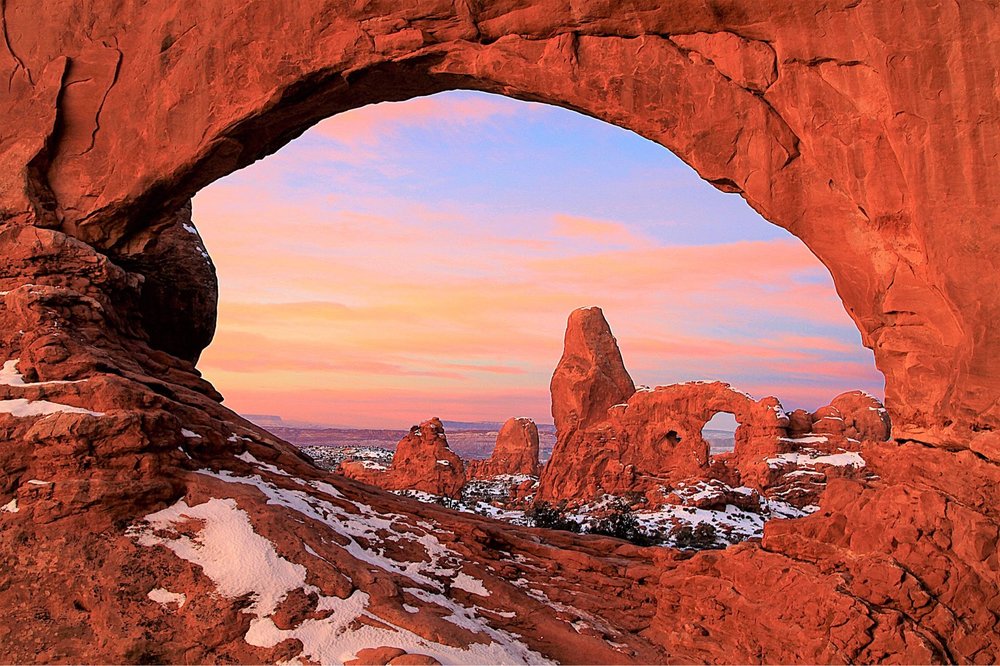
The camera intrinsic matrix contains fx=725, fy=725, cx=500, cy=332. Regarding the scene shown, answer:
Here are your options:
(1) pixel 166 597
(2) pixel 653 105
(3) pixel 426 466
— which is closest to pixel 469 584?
(1) pixel 166 597

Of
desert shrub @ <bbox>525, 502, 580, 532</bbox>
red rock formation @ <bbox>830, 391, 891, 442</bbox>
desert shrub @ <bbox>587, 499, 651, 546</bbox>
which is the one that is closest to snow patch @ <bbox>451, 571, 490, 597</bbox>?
desert shrub @ <bbox>587, 499, 651, 546</bbox>

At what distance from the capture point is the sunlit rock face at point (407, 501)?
755 cm

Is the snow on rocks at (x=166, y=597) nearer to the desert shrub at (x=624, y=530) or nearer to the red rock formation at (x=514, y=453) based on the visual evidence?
the desert shrub at (x=624, y=530)

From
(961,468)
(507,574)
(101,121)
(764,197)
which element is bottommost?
(507,574)

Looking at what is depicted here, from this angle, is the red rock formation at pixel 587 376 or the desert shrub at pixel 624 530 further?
the red rock formation at pixel 587 376

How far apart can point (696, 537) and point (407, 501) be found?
1501 cm

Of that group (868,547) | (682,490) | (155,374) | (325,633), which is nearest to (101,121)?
(155,374)

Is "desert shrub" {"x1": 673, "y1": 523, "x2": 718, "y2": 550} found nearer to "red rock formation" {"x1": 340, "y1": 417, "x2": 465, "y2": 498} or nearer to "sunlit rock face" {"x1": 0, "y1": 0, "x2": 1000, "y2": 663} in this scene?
"sunlit rock face" {"x1": 0, "y1": 0, "x2": 1000, "y2": 663}

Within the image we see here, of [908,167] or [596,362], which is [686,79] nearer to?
[908,167]

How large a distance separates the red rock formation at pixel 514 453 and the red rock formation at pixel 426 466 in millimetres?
26315

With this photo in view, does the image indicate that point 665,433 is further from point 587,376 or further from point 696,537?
point 696,537

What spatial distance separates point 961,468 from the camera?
26.1ft

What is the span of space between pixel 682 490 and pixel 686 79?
27619 millimetres

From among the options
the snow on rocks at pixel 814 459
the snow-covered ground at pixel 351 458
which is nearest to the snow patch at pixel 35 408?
the snow-covered ground at pixel 351 458
